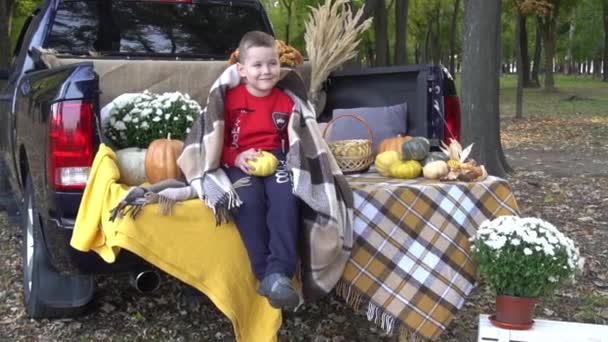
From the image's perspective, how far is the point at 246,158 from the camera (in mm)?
3562

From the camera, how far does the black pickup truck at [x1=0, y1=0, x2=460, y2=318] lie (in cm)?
340

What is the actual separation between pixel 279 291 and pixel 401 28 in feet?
57.1

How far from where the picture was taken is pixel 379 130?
194 inches

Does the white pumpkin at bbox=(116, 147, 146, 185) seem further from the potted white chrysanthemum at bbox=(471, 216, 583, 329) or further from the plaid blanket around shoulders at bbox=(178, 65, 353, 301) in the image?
the potted white chrysanthemum at bbox=(471, 216, 583, 329)

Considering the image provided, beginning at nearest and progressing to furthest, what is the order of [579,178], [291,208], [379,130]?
[291,208] < [379,130] < [579,178]

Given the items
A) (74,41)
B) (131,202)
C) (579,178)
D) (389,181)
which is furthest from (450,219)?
(579,178)

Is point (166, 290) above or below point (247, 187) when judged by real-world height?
below

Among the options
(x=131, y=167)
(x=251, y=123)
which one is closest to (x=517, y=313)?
(x=251, y=123)

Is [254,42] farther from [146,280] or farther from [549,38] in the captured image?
[549,38]

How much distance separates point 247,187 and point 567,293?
8.79ft

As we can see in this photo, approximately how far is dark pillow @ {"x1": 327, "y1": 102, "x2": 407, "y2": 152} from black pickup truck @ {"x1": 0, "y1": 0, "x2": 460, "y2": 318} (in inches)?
2.8

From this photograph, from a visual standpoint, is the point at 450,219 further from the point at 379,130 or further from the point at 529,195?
the point at 529,195

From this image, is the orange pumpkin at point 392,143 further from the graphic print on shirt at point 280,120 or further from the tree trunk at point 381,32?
the tree trunk at point 381,32

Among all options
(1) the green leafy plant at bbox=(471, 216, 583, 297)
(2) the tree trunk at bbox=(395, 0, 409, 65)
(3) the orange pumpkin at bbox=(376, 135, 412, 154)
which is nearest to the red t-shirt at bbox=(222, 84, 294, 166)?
(3) the orange pumpkin at bbox=(376, 135, 412, 154)
